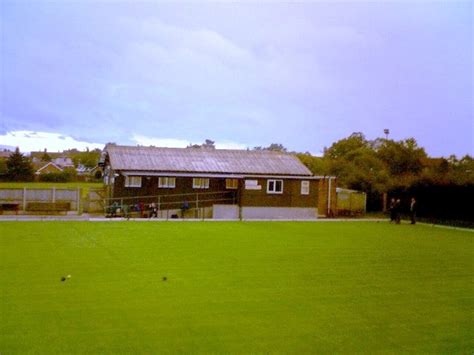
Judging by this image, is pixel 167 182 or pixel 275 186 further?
pixel 275 186

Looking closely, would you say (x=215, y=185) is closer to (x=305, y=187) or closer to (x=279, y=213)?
(x=279, y=213)

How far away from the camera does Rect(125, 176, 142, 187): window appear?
3259cm

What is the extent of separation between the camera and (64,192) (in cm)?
3067

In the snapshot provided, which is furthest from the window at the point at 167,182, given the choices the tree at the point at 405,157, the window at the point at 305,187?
the tree at the point at 405,157

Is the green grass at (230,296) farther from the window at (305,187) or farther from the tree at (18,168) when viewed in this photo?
the tree at (18,168)

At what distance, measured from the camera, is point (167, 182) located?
3350cm

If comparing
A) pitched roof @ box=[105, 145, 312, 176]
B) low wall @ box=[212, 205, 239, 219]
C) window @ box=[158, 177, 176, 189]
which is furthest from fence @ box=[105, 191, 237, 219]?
pitched roof @ box=[105, 145, 312, 176]

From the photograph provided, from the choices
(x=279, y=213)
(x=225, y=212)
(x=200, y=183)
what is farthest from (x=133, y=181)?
(x=279, y=213)

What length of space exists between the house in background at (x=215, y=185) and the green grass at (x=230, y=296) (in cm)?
1393

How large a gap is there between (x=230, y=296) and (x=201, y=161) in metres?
26.0

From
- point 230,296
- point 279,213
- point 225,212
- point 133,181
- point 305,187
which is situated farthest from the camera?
point 305,187

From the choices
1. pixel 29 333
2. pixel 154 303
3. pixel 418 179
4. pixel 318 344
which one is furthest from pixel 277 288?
pixel 418 179

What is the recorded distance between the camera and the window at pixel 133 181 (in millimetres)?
32594

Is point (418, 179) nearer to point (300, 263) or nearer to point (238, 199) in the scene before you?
point (238, 199)
